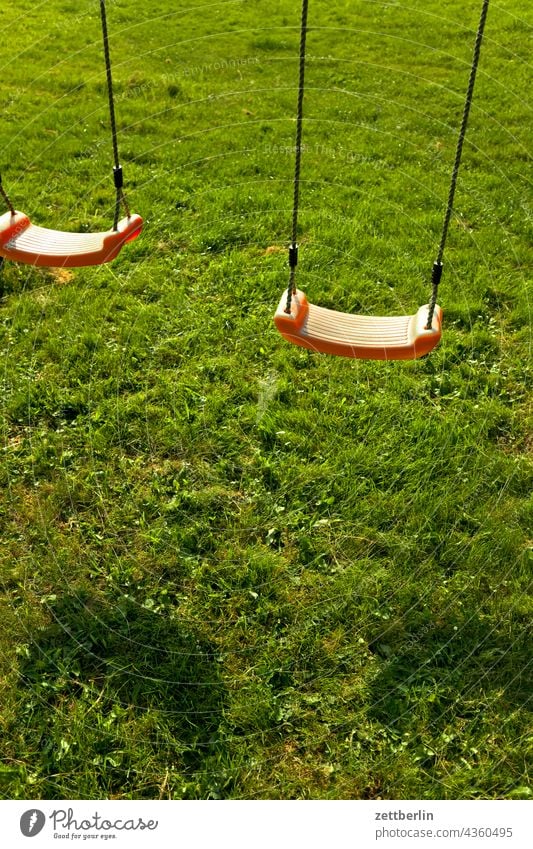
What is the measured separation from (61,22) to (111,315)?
7015 millimetres

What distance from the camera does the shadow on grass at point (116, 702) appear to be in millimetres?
3441

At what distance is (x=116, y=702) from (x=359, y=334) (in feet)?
6.88

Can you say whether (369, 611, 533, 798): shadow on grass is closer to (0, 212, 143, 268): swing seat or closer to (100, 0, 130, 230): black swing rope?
(0, 212, 143, 268): swing seat

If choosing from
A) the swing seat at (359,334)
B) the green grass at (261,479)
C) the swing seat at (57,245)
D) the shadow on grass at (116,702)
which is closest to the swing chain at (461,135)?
the swing seat at (359,334)

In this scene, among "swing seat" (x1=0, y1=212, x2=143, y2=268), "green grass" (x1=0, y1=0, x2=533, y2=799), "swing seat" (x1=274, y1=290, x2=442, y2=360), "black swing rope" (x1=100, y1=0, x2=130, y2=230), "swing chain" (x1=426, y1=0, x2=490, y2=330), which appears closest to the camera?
"swing chain" (x1=426, y1=0, x2=490, y2=330)

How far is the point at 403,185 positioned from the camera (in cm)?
739

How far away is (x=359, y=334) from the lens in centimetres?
401

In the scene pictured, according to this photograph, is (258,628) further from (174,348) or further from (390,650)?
(174,348)

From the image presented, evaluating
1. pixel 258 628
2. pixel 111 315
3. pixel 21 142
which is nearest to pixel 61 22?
pixel 21 142

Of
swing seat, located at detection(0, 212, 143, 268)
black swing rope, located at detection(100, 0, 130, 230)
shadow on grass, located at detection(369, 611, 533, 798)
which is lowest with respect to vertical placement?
shadow on grass, located at detection(369, 611, 533, 798)

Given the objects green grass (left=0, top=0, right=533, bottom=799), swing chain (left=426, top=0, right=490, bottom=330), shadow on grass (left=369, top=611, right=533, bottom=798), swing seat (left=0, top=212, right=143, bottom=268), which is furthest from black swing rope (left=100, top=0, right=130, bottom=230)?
shadow on grass (left=369, top=611, right=533, bottom=798)

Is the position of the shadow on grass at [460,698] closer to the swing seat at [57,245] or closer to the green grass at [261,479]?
the green grass at [261,479]

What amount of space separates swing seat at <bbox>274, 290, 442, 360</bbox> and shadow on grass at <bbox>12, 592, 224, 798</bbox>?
1.57 m

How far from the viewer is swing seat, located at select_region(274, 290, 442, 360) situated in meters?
3.91
